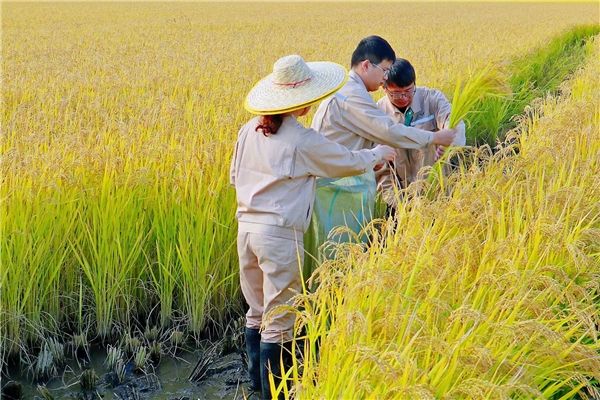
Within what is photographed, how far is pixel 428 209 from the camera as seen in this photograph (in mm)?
2580

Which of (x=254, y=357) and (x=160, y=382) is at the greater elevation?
(x=254, y=357)

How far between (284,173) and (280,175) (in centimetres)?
2

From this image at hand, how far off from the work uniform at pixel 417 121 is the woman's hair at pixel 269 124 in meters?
1.34

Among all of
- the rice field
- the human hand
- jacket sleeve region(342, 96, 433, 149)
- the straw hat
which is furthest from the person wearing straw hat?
the human hand

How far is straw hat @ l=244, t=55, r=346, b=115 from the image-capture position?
278cm

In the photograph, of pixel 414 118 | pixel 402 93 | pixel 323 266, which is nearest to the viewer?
pixel 323 266

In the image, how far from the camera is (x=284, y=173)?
108 inches

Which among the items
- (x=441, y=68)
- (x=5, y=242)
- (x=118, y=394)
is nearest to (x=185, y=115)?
(x=5, y=242)

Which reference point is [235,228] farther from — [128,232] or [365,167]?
[365,167]

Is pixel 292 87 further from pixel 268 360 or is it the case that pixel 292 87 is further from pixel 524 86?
pixel 524 86

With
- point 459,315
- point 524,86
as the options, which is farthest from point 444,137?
point 524,86

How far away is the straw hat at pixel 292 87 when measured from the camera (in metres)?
2.78

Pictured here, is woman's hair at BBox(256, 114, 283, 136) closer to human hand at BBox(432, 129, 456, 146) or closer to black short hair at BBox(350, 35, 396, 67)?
black short hair at BBox(350, 35, 396, 67)

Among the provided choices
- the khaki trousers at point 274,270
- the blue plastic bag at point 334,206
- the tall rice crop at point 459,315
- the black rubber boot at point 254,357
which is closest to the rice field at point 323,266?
the tall rice crop at point 459,315
